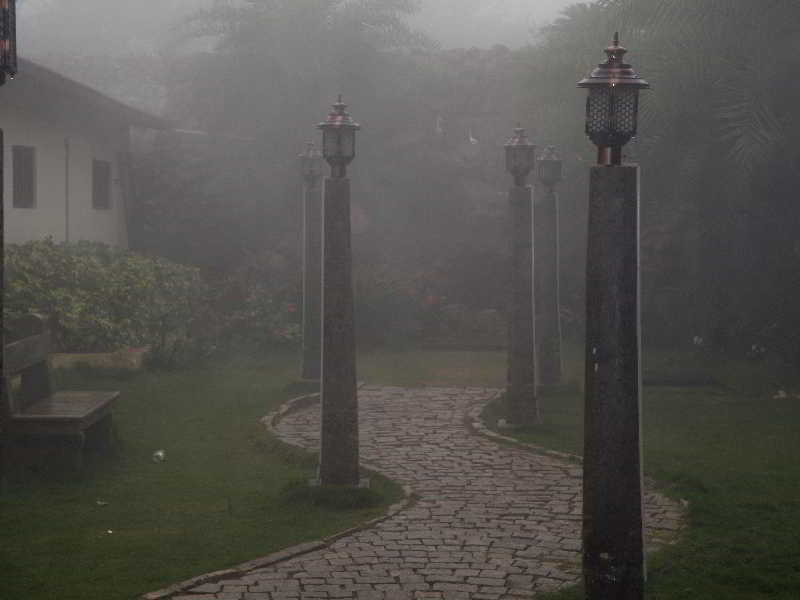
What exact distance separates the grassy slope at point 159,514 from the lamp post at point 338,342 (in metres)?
0.41

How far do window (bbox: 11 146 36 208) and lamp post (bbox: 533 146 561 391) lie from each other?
8238mm

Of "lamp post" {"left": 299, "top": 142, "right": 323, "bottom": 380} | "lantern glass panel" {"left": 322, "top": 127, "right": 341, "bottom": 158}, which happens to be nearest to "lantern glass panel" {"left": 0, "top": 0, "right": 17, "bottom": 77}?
"lantern glass panel" {"left": 322, "top": 127, "right": 341, "bottom": 158}

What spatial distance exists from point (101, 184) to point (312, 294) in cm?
943

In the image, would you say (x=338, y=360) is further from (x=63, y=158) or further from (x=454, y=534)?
(x=63, y=158)

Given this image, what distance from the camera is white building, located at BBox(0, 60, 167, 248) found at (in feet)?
Result: 56.1

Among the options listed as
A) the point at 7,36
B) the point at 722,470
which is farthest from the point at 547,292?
the point at 7,36

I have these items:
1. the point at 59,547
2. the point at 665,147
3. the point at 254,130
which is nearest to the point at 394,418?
the point at 59,547

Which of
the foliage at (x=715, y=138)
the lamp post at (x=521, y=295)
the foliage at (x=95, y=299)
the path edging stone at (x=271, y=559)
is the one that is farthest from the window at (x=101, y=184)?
the path edging stone at (x=271, y=559)

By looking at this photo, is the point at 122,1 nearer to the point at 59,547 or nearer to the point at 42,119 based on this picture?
the point at 42,119

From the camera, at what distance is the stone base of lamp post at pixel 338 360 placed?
784 centimetres

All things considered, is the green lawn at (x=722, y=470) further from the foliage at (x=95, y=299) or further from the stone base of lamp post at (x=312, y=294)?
the foliage at (x=95, y=299)

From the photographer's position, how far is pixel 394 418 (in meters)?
11.6

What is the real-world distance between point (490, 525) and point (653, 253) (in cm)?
1484

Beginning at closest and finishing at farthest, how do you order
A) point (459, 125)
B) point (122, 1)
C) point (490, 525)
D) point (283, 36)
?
1. point (490, 525)
2. point (283, 36)
3. point (459, 125)
4. point (122, 1)
